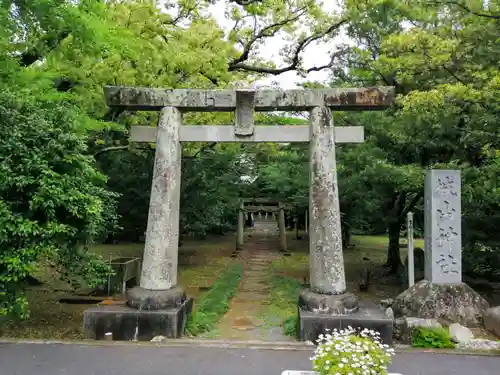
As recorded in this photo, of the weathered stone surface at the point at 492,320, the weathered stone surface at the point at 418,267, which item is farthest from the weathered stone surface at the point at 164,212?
the weathered stone surface at the point at 418,267

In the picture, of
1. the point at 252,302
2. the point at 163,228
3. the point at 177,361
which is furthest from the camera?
the point at 252,302

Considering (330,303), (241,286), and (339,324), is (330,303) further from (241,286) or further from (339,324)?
(241,286)

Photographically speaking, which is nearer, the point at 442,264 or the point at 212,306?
the point at 442,264

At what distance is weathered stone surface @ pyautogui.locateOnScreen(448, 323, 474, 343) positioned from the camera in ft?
23.3

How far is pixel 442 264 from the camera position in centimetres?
842

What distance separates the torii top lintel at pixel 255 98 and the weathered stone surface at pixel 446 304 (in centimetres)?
365

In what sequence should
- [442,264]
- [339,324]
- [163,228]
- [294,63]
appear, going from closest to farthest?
1. [339,324]
2. [163,228]
3. [442,264]
4. [294,63]

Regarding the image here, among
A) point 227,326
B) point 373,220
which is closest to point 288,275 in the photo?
point 373,220

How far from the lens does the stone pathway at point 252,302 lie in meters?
8.50

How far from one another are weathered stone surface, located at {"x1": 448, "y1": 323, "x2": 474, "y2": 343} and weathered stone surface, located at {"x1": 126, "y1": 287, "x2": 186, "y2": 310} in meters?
4.74

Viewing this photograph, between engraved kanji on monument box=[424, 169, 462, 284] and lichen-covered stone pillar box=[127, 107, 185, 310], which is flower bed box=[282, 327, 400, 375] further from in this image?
engraved kanji on monument box=[424, 169, 462, 284]

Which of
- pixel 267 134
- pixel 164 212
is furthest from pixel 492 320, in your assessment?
pixel 164 212

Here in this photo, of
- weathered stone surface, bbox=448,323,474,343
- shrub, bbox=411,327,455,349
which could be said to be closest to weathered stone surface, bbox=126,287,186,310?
shrub, bbox=411,327,455,349

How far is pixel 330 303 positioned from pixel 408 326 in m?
1.38
